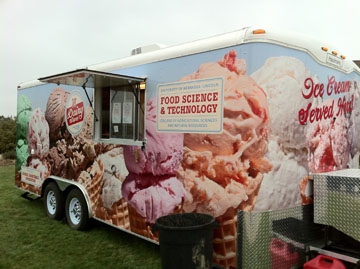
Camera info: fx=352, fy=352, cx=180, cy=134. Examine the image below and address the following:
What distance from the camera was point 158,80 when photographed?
4.61m

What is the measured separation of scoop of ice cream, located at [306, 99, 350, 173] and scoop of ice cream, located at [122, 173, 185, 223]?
1650 mm

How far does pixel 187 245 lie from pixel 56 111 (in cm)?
443

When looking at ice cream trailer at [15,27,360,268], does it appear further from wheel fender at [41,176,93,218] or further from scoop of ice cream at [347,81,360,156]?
wheel fender at [41,176,93,218]

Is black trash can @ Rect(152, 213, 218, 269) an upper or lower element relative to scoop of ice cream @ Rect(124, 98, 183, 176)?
lower

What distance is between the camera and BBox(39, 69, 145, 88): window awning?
4.56 m

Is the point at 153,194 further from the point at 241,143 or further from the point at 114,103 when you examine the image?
the point at 114,103

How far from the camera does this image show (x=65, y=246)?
5488mm

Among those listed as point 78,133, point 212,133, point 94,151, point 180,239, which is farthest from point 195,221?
point 78,133

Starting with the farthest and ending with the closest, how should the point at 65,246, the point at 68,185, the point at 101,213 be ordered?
the point at 68,185 → the point at 101,213 → the point at 65,246

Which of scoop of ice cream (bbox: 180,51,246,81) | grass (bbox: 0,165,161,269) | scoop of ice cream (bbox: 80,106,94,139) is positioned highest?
scoop of ice cream (bbox: 180,51,246,81)

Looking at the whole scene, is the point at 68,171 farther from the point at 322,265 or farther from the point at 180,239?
the point at 322,265

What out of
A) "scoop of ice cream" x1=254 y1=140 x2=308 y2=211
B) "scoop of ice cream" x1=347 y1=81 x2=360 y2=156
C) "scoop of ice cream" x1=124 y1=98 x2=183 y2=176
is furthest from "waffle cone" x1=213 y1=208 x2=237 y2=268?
"scoop of ice cream" x1=347 y1=81 x2=360 y2=156

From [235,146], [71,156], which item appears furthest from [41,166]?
[235,146]

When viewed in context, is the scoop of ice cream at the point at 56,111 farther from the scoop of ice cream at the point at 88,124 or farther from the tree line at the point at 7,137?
the tree line at the point at 7,137
